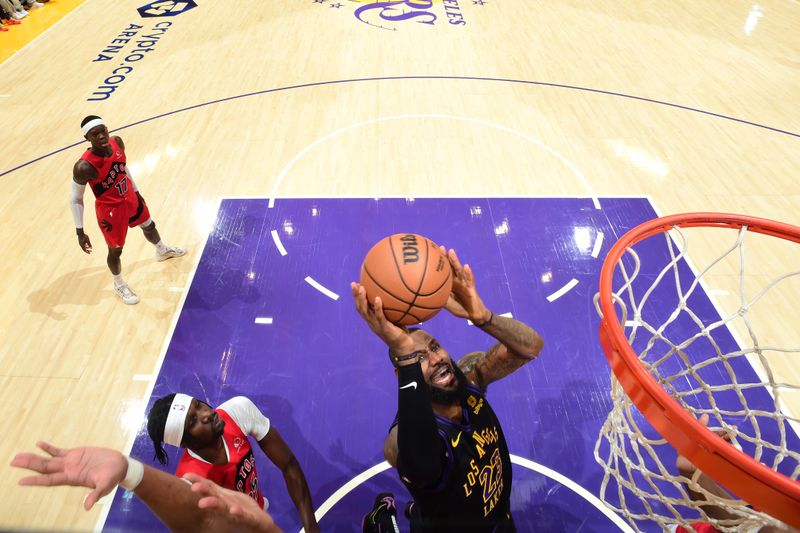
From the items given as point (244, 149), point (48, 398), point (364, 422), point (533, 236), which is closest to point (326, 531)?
point (364, 422)

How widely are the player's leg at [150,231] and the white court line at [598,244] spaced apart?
172 inches

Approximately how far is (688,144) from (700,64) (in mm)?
2985

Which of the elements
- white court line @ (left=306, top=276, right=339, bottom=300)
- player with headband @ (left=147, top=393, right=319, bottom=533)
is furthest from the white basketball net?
white court line @ (left=306, top=276, right=339, bottom=300)

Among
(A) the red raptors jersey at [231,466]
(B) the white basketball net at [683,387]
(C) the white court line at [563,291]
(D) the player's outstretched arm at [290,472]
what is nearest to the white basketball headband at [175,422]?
(A) the red raptors jersey at [231,466]

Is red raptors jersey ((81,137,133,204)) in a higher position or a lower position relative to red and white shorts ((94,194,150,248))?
higher

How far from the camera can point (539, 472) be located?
3666 millimetres

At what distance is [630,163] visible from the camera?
6.53 metres

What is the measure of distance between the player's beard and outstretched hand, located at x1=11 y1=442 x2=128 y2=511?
1316 mm

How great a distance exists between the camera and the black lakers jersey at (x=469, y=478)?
7.55 ft

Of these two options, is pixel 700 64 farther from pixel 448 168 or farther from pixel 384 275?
pixel 384 275

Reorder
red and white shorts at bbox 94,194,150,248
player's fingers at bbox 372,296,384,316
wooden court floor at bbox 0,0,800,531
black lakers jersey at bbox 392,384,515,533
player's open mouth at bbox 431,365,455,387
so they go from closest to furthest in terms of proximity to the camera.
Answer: player's fingers at bbox 372,296,384,316, black lakers jersey at bbox 392,384,515,533, player's open mouth at bbox 431,365,455,387, red and white shorts at bbox 94,194,150,248, wooden court floor at bbox 0,0,800,531

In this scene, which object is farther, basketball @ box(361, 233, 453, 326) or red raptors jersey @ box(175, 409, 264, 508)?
red raptors jersey @ box(175, 409, 264, 508)

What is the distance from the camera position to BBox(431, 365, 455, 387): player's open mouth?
2.41 meters

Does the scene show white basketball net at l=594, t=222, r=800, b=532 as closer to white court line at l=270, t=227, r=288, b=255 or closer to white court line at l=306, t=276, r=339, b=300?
white court line at l=306, t=276, r=339, b=300
